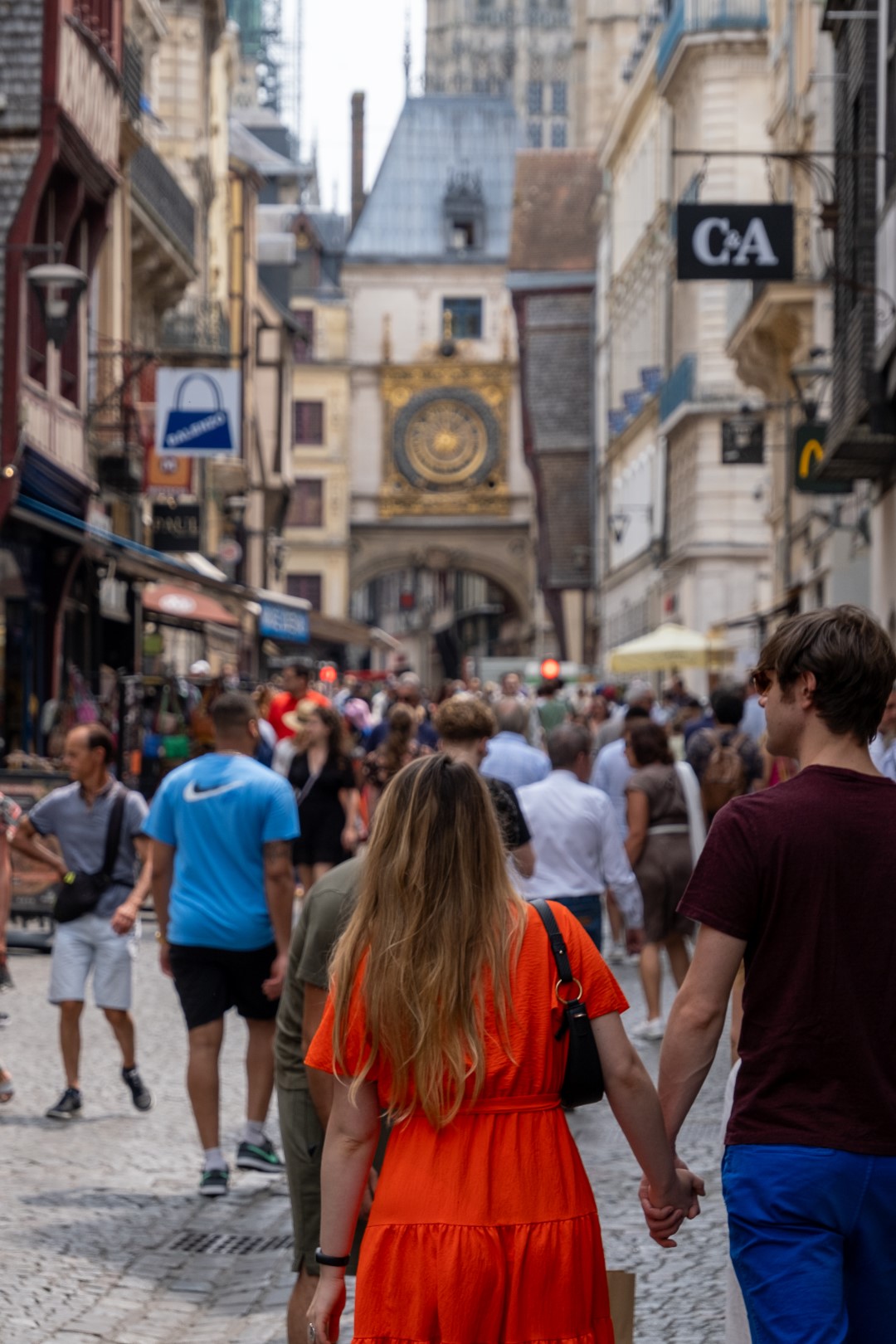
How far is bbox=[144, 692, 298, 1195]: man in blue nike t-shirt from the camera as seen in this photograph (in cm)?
805

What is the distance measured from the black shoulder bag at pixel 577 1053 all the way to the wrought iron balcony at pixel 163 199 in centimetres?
2626

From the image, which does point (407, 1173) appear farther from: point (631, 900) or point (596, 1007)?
point (631, 900)

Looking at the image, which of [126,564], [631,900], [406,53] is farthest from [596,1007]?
[406,53]

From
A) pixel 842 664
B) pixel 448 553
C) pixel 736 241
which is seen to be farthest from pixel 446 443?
pixel 842 664

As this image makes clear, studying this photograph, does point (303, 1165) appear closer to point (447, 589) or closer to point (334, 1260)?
point (334, 1260)

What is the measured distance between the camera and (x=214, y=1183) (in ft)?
25.9

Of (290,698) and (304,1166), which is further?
(290,698)

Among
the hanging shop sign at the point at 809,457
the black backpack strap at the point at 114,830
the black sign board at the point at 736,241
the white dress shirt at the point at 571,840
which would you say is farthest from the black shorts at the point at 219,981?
the hanging shop sign at the point at 809,457

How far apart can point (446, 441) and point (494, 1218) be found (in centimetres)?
7498

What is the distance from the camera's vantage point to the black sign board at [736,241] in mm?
19156

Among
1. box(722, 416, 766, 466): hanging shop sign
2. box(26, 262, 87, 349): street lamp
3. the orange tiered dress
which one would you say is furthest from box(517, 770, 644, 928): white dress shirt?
box(722, 416, 766, 466): hanging shop sign

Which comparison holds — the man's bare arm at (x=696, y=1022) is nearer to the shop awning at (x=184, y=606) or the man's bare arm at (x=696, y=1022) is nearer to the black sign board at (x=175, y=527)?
the shop awning at (x=184, y=606)

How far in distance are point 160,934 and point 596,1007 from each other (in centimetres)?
468

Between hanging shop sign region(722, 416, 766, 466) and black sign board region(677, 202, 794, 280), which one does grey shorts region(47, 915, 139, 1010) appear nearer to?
black sign board region(677, 202, 794, 280)
